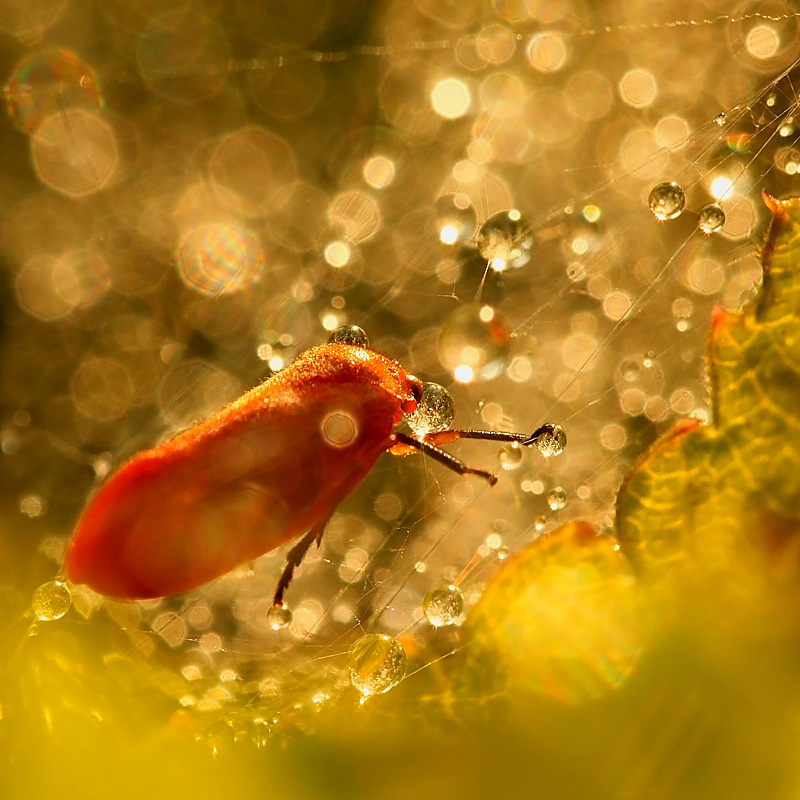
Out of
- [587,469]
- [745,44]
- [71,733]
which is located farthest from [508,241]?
[71,733]

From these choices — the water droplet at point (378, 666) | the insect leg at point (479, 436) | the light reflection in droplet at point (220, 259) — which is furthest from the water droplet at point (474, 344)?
the light reflection in droplet at point (220, 259)

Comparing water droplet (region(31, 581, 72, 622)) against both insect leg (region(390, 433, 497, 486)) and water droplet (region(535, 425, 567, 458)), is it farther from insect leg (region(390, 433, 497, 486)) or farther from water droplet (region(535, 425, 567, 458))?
water droplet (region(535, 425, 567, 458))

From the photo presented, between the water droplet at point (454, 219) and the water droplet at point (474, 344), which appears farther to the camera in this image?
the water droplet at point (454, 219)

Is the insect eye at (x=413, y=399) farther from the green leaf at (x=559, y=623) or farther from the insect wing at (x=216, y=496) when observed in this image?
the green leaf at (x=559, y=623)

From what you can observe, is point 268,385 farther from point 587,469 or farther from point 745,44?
point 745,44

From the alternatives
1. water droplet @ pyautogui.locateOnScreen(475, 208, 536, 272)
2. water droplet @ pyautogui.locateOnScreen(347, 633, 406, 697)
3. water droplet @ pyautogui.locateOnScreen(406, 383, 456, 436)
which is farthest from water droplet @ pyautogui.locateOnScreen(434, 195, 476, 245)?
water droplet @ pyautogui.locateOnScreen(347, 633, 406, 697)

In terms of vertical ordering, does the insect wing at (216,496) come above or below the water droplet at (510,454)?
above

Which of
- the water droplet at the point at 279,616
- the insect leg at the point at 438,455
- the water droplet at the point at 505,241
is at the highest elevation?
the water droplet at the point at 505,241

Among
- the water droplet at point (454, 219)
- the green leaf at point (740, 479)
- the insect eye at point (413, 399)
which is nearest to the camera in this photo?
the green leaf at point (740, 479)
